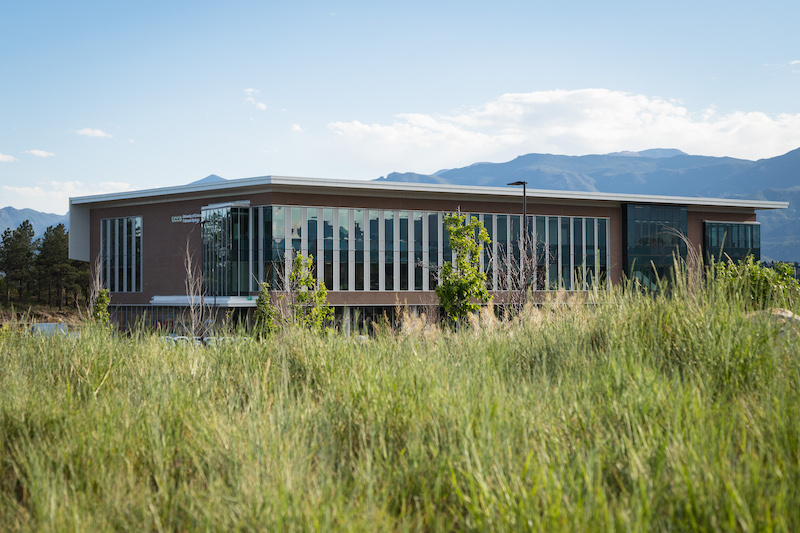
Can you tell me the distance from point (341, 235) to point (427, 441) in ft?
142

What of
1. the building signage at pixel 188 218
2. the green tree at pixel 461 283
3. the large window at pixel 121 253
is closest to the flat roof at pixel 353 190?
the building signage at pixel 188 218

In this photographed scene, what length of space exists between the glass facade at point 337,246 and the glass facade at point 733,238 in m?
18.1

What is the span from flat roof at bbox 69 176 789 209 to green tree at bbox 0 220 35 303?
33828 millimetres

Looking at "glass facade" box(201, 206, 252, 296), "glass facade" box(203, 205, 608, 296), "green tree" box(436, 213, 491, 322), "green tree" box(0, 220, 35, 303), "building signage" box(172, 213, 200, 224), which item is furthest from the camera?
"green tree" box(0, 220, 35, 303)

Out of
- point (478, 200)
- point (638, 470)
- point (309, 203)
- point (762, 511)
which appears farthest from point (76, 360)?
point (478, 200)

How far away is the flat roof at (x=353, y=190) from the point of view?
149ft

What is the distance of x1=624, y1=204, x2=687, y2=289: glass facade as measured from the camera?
55.4 metres

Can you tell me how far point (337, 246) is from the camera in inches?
1855

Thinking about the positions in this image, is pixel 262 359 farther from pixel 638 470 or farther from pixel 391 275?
pixel 391 275

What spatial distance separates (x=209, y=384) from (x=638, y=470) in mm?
4182

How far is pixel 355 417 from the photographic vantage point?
4953 mm

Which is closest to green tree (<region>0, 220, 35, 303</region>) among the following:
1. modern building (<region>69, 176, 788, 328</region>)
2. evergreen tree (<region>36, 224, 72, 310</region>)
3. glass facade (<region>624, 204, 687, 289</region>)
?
evergreen tree (<region>36, 224, 72, 310</region>)

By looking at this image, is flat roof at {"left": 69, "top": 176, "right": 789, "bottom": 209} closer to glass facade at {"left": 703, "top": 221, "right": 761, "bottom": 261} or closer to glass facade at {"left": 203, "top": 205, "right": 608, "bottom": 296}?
glass facade at {"left": 203, "top": 205, "right": 608, "bottom": 296}

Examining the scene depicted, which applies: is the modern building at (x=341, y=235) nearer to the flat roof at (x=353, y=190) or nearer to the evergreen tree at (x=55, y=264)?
the flat roof at (x=353, y=190)
